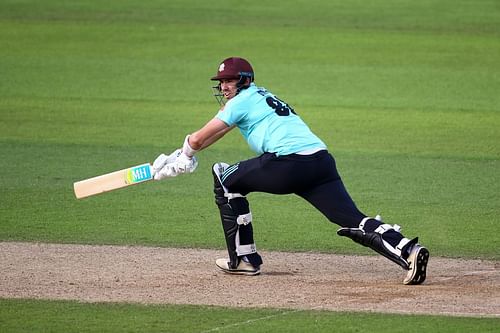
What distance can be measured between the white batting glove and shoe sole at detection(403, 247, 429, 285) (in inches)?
73.5

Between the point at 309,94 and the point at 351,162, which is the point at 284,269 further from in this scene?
the point at 309,94

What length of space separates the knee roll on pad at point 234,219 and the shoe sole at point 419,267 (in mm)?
1324

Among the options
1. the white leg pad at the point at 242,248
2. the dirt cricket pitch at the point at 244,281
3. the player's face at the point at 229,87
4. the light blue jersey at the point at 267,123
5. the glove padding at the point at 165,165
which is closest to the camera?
the dirt cricket pitch at the point at 244,281

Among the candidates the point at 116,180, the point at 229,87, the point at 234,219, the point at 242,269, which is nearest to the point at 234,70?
the point at 229,87

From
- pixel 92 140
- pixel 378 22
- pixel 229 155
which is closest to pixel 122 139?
pixel 92 140

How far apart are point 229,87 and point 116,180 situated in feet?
3.94

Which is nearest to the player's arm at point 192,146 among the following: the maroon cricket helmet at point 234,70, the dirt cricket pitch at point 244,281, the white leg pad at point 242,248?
the maroon cricket helmet at point 234,70

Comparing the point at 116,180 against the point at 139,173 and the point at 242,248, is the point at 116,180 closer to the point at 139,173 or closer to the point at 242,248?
the point at 139,173

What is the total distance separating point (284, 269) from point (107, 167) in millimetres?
4412

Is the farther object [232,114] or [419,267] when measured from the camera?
[232,114]

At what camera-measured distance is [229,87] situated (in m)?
9.04

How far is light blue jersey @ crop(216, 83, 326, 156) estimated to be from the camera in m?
8.73

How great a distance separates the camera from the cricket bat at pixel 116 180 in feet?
29.7

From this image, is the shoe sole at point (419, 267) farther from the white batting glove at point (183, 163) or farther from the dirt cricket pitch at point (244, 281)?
the white batting glove at point (183, 163)
